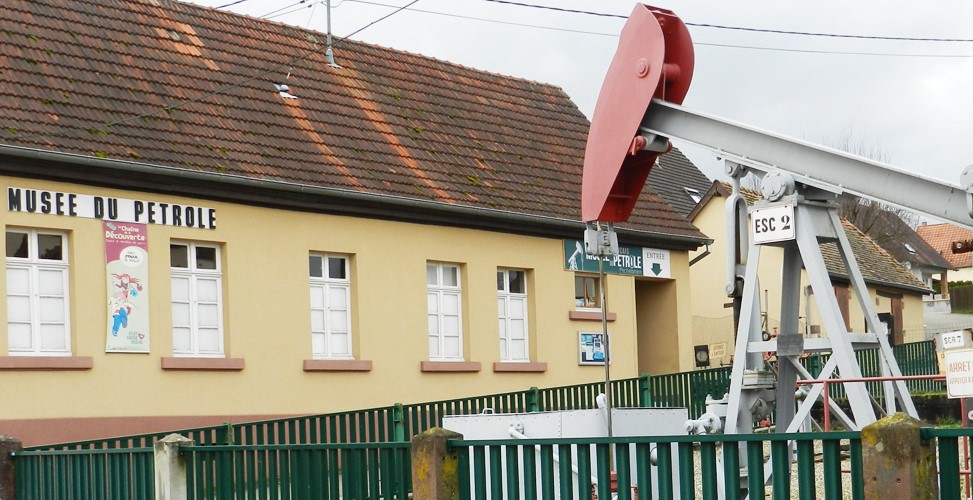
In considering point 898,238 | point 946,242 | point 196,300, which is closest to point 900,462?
point 196,300

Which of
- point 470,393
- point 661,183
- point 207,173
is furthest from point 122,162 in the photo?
point 661,183

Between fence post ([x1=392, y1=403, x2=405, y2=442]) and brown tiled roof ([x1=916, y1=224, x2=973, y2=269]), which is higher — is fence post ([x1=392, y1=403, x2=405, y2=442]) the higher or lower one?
the lower one

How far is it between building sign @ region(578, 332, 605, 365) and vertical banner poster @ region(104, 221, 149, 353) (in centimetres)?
964

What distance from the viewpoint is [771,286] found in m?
42.3

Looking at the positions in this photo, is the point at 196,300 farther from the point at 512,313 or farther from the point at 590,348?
the point at 590,348

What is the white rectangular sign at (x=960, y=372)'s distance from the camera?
28.5 ft

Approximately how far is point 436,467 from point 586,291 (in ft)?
64.3

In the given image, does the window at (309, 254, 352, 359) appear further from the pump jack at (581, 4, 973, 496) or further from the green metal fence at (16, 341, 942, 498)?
the pump jack at (581, 4, 973, 496)

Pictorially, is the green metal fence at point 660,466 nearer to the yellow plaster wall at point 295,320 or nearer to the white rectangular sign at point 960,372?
the white rectangular sign at point 960,372

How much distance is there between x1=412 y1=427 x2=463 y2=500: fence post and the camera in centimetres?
856

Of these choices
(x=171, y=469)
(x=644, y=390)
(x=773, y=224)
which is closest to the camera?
(x=171, y=469)

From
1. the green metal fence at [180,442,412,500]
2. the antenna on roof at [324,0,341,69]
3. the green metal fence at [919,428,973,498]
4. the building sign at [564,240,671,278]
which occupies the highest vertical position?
the antenna on roof at [324,0,341,69]

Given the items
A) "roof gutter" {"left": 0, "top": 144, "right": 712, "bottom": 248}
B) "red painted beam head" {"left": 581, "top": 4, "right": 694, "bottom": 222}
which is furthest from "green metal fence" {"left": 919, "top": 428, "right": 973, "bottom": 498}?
"roof gutter" {"left": 0, "top": 144, "right": 712, "bottom": 248}

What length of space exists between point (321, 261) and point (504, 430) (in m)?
10.1
